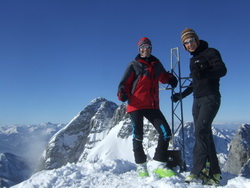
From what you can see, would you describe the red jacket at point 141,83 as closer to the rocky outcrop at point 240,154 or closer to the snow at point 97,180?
the snow at point 97,180

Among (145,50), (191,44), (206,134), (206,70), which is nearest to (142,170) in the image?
(206,134)

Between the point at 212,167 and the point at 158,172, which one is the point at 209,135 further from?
the point at 158,172

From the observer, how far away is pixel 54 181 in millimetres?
5438

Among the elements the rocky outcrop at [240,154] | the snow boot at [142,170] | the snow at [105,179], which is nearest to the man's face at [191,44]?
the snow at [105,179]

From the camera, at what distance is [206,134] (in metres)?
5.21

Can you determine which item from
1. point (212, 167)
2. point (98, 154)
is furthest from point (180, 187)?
point (98, 154)

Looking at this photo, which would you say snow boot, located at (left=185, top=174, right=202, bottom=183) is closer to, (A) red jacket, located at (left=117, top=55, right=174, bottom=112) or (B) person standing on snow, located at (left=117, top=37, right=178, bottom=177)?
(B) person standing on snow, located at (left=117, top=37, right=178, bottom=177)

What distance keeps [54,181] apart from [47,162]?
189 m

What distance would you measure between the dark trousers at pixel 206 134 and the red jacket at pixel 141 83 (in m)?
1.35

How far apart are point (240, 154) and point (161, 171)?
177 feet

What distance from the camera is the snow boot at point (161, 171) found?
5.47 meters

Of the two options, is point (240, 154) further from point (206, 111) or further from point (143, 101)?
point (206, 111)

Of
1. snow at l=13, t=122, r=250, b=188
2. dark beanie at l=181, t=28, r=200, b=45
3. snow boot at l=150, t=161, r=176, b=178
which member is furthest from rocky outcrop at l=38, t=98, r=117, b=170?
dark beanie at l=181, t=28, r=200, b=45

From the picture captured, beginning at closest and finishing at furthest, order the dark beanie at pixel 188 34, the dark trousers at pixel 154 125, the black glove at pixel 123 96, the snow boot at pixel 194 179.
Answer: the snow boot at pixel 194 179, the dark beanie at pixel 188 34, the dark trousers at pixel 154 125, the black glove at pixel 123 96
